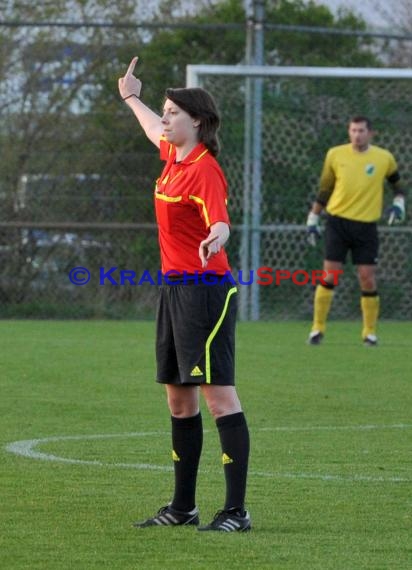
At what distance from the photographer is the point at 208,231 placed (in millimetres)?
5555

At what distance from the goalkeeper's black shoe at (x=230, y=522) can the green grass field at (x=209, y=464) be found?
5cm

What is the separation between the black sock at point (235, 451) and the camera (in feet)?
18.1

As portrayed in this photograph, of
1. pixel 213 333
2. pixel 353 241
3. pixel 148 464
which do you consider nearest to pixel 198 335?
pixel 213 333

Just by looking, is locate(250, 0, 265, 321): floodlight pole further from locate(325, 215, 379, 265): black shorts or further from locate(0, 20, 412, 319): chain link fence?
locate(325, 215, 379, 265): black shorts

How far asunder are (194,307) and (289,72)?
11322 mm

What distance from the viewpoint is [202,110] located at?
5.58 meters

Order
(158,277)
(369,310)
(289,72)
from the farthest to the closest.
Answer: (158,277) < (289,72) < (369,310)

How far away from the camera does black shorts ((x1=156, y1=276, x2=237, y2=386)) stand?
551 cm

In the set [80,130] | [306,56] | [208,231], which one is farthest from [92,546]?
[306,56]

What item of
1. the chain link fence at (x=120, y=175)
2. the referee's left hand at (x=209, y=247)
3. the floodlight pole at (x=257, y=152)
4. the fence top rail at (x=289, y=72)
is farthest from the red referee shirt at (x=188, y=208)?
the floodlight pole at (x=257, y=152)

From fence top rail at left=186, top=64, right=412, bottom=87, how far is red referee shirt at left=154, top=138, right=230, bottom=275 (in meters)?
10.7

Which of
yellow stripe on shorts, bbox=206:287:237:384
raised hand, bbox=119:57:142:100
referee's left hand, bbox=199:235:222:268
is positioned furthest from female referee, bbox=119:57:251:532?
raised hand, bbox=119:57:142:100

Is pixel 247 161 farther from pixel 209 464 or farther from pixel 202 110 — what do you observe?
pixel 202 110

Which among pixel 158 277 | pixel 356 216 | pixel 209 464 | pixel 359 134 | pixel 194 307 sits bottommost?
pixel 158 277
